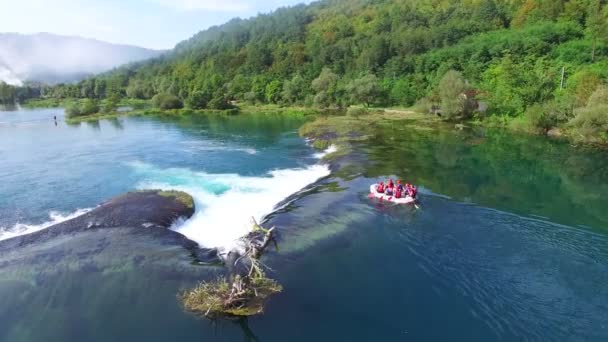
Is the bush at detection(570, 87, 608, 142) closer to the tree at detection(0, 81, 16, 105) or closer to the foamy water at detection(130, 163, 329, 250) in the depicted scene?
the foamy water at detection(130, 163, 329, 250)

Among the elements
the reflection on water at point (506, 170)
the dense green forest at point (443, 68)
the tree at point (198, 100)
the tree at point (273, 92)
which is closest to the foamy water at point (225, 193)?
the reflection on water at point (506, 170)

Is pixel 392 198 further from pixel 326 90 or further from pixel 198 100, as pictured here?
pixel 198 100

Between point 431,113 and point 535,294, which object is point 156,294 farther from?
point 431,113

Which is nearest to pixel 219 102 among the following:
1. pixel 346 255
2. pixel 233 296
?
pixel 346 255

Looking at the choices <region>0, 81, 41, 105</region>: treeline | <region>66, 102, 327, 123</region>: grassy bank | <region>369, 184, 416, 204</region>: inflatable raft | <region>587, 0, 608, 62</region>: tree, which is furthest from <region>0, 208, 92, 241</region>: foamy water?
<region>0, 81, 41, 105</region>: treeline

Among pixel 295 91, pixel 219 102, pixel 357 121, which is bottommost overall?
pixel 357 121

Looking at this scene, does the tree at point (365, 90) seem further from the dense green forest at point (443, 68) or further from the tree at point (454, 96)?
the tree at point (454, 96)

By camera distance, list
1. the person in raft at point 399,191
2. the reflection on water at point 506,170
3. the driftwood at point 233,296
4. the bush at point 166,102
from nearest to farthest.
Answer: the driftwood at point 233,296
the person in raft at point 399,191
the reflection on water at point 506,170
the bush at point 166,102
